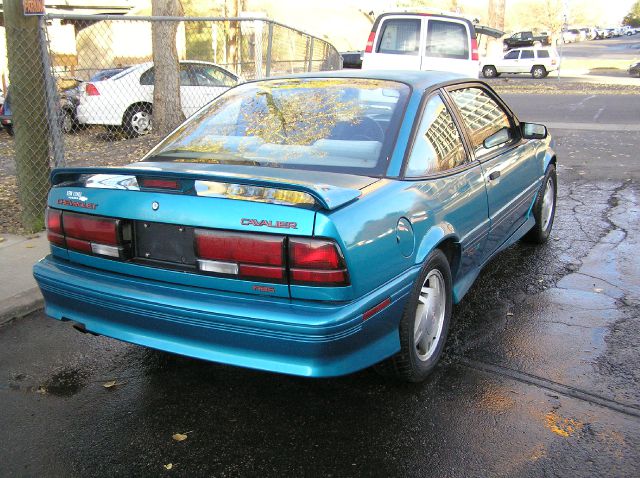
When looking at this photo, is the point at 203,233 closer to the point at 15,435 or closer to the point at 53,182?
the point at 53,182

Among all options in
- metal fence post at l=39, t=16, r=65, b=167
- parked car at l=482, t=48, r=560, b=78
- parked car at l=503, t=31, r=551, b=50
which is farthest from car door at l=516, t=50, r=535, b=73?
metal fence post at l=39, t=16, r=65, b=167

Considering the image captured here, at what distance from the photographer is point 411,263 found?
9.87 ft

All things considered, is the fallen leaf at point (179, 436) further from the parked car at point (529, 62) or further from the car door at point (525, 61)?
the car door at point (525, 61)

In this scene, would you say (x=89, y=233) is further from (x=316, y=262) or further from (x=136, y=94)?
(x=136, y=94)

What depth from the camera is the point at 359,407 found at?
3148 millimetres

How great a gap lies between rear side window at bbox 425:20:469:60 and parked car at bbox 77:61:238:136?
370 centimetres

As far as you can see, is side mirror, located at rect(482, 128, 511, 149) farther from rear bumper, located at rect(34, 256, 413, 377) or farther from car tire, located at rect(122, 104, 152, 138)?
car tire, located at rect(122, 104, 152, 138)

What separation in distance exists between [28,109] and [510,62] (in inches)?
1405

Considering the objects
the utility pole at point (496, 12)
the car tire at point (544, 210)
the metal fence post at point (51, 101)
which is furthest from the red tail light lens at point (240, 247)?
the utility pole at point (496, 12)

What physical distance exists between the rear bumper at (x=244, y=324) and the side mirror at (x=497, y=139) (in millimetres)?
1597

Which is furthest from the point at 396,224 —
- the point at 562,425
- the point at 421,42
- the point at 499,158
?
the point at 421,42

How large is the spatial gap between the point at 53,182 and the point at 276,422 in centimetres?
166

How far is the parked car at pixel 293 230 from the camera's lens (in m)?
2.63

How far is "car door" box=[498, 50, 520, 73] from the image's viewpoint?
3731 centimetres
